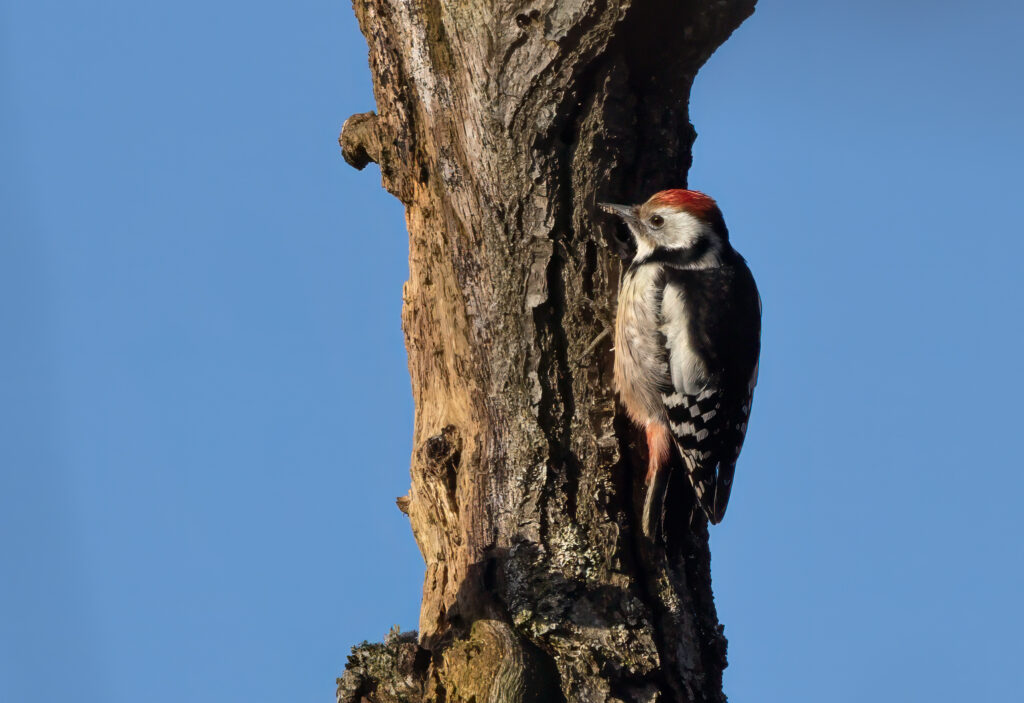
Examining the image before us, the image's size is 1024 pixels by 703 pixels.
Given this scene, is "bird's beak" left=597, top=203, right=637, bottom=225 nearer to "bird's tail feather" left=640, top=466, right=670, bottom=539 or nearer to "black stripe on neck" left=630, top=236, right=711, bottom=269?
"black stripe on neck" left=630, top=236, right=711, bottom=269

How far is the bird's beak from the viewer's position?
10.2ft

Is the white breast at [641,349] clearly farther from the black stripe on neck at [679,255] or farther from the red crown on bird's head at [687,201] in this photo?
the red crown on bird's head at [687,201]

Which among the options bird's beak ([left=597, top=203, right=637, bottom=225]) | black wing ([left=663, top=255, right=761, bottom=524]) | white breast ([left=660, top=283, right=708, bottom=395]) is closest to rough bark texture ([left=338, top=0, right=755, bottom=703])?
bird's beak ([left=597, top=203, right=637, bottom=225])

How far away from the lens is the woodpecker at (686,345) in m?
3.25

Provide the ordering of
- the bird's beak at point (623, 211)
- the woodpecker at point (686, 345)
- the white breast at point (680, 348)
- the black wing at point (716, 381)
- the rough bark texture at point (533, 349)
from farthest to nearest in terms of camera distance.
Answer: the white breast at point (680, 348) < the black wing at point (716, 381) < the woodpecker at point (686, 345) < the bird's beak at point (623, 211) < the rough bark texture at point (533, 349)

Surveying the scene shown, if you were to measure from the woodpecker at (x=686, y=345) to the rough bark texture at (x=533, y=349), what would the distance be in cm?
8

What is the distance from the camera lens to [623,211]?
3.19 meters

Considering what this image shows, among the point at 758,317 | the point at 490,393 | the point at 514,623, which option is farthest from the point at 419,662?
the point at 758,317

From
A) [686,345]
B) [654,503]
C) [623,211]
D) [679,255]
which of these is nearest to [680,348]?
[686,345]

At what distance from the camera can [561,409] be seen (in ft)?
9.75

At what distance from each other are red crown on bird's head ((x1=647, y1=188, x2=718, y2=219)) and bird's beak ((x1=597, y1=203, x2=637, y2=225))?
76 mm

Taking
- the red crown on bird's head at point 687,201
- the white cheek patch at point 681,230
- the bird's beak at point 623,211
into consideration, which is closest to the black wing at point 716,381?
the white cheek patch at point 681,230

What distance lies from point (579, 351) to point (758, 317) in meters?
1.04

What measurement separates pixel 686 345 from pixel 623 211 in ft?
2.09
